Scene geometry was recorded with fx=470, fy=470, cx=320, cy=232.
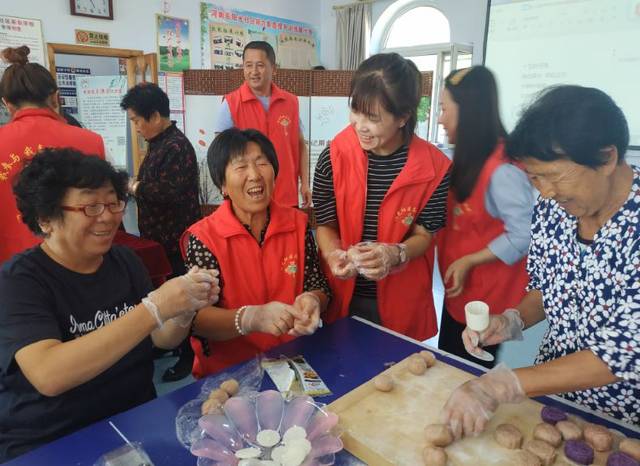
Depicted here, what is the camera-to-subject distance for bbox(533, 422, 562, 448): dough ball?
3.29ft

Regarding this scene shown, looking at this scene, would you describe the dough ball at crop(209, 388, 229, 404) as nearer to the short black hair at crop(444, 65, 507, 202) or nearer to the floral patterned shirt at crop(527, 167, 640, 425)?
the floral patterned shirt at crop(527, 167, 640, 425)

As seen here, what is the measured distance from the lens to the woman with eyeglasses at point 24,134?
1988mm

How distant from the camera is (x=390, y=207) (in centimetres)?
171

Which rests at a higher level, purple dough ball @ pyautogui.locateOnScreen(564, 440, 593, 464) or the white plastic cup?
the white plastic cup

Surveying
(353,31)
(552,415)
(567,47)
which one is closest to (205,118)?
(353,31)

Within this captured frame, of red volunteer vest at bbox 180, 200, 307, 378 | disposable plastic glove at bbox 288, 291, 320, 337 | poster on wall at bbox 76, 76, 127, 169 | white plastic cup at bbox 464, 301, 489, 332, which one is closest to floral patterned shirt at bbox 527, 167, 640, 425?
white plastic cup at bbox 464, 301, 489, 332

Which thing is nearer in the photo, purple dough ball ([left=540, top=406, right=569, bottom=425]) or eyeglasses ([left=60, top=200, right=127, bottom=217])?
purple dough ball ([left=540, top=406, right=569, bottom=425])

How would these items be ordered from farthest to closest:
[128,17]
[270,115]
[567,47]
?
1. [128,17]
2. [567,47]
3. [270,115]

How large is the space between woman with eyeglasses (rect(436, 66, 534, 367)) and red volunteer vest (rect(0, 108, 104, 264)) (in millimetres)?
1507

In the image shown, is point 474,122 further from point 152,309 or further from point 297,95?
point 297,95

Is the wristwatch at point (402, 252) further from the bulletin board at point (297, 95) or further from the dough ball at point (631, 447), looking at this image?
the bulletin board at point (297, 95)

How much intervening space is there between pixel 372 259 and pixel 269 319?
15.0 inches

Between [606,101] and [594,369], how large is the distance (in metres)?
0.58

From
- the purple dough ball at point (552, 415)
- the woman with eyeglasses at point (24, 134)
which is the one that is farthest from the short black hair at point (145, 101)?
the purple dough ball at point (552, 415)
